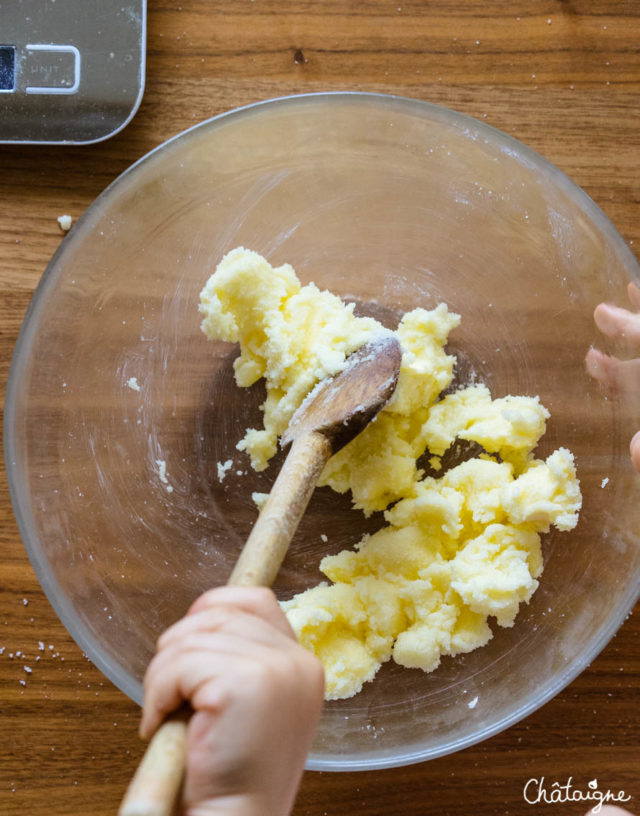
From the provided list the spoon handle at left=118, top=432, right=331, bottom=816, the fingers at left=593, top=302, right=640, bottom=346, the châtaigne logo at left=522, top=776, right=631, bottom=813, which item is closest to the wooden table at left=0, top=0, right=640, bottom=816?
the châtaigne logo at left=522, top=776, right=631, bottom=813

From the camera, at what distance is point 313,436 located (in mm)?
1007

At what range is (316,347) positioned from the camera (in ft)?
3.51

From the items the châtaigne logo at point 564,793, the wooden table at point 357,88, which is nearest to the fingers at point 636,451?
the wooden table at point 357,88

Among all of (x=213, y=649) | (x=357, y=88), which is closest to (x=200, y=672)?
(x=213, y=649)

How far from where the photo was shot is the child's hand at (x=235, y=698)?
690 millimetres

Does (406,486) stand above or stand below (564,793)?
above

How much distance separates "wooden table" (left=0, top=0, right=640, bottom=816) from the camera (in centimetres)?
115

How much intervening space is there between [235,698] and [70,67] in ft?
3.19

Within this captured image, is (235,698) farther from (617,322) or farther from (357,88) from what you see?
(357,88)

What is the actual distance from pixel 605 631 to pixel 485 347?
0.46 metres

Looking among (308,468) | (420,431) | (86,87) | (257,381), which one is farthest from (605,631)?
(86,87)

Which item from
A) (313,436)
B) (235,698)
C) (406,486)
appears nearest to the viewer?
(235,698)

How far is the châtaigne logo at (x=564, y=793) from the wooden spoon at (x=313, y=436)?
2.00 ft

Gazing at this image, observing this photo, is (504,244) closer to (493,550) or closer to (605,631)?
(493,550)
